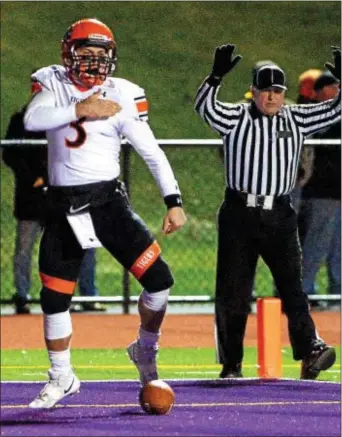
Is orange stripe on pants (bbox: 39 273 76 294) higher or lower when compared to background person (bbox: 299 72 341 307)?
higher

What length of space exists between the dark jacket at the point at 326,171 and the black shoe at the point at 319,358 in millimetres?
5717

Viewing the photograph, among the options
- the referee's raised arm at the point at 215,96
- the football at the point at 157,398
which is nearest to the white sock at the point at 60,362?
the football at the point at 157,398

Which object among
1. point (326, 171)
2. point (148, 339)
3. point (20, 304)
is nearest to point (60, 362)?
point (148, 339)

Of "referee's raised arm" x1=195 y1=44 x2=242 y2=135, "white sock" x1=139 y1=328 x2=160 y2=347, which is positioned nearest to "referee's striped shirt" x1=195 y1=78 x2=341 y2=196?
"referee's raised arm" x1=195 y1=44 x2=242 y2=135

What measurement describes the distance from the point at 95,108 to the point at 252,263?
9.56ft

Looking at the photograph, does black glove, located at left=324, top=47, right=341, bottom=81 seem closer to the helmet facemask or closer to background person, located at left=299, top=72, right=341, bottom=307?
the helmet facemask

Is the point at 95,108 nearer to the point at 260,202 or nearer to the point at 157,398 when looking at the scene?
the point at 157,398

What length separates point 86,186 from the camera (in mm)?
10977

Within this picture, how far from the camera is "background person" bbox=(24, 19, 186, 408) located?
1091cm

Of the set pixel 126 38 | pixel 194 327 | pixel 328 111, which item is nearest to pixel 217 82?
pixel 328 111

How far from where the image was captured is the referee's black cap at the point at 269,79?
13086 millimetres

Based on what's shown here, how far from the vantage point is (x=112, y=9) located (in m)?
42.6

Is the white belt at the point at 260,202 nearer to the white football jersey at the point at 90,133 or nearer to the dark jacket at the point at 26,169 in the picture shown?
the white football jersey at the point at 90,133

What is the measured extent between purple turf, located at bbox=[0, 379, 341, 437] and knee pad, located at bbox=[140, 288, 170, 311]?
60 centimetres
